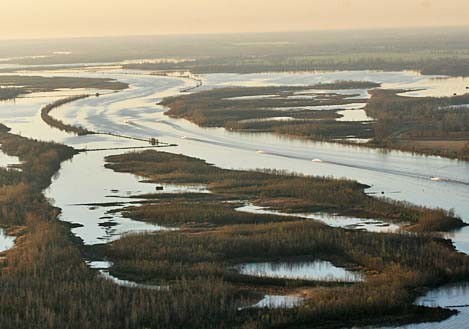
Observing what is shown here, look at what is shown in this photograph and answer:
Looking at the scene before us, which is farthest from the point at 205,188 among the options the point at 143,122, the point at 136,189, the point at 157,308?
the point at 143,122

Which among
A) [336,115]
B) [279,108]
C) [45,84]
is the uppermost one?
[336,115]

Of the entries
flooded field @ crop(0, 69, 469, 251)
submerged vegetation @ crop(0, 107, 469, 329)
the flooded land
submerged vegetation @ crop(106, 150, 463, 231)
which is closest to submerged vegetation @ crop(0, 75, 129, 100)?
flooded field @ crop(0, 69, 469, 251)

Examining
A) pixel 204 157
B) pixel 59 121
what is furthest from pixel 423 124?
pixel 59 121

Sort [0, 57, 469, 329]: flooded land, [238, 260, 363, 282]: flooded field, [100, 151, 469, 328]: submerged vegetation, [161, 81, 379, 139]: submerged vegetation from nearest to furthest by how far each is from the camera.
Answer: [100, 151, 469, 328]: submerged vegetation < [0, 57, 469, 329]: flooded land < [238, 260, 363, 282]: flooded field < [161, 81, 379, 139]: submerged vegetation

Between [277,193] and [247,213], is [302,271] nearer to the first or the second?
[247,213]

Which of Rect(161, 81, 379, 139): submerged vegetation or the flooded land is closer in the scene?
the flooded land

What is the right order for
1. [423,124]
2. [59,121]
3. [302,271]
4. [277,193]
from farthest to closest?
1. [59,121]
2. [423,124]
3. [277,193]
4. [302,271]

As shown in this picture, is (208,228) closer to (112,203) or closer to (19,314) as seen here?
(112,203)

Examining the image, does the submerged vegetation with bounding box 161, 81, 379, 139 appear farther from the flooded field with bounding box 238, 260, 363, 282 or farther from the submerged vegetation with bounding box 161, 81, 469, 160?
the flooded field with bounding box 238, 260, 363, 282

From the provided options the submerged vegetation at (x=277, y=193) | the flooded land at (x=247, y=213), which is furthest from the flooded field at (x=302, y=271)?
the submerged vegetation at (x=277, y=193)

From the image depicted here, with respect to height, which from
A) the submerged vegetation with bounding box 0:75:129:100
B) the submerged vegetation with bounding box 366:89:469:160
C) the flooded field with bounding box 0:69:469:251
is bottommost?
the submerged vegetation with bounding box 0:75:129:100

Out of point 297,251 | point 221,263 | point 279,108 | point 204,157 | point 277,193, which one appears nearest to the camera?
point 221,263
